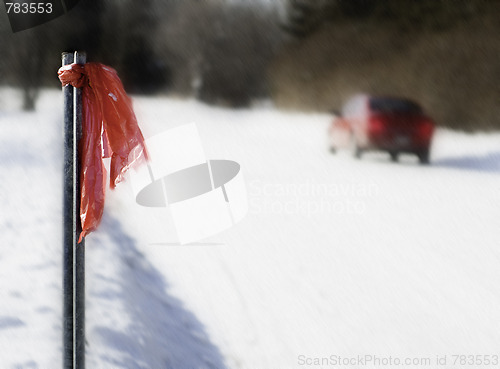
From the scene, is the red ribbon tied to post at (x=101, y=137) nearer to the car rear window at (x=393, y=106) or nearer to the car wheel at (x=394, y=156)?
the car rear window at (x=393, y=106)

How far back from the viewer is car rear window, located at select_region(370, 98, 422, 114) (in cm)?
892

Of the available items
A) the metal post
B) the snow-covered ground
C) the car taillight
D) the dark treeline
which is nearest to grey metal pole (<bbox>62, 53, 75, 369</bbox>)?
the metal post

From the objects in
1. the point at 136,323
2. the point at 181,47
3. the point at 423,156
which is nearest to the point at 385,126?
the point at 423,156

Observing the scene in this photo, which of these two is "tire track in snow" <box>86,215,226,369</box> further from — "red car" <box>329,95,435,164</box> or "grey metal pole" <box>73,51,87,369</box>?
"red car" <box>329,95,435,164</box>

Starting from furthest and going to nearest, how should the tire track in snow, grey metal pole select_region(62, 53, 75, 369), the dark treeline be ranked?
the dark treeline → the tire track in snow → grey metal pole select_region(62, 53, 75, 369)

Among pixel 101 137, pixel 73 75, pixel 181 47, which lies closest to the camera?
pixel 73 75

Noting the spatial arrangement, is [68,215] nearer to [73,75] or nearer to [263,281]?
[73,75]

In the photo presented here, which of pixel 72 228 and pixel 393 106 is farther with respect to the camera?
pixel 393 106

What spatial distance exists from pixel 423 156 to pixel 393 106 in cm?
139

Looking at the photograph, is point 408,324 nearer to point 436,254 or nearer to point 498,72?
point 436,254

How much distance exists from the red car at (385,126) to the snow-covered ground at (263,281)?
1.18 meters

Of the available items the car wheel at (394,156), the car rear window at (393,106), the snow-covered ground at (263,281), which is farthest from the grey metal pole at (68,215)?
the car wheel at (394,156)

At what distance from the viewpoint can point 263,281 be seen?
4871 mm

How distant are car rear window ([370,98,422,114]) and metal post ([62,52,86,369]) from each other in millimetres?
7477
